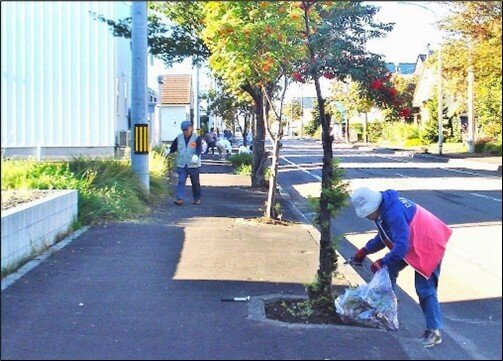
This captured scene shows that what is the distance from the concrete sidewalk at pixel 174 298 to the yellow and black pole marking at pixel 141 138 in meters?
2.41

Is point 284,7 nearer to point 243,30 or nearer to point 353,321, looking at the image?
point 243,30

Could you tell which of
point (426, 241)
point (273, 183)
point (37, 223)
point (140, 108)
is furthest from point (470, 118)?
point (140, 108)

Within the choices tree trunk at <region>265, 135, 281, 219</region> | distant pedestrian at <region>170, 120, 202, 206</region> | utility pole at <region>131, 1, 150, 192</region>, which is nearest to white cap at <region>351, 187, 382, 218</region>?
tree trunk at <region>265, 135, 281, 219</region>

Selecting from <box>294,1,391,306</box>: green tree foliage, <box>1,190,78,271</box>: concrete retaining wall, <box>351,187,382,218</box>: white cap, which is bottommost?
<box>1,190,78,271</box>: concrete retaining wall

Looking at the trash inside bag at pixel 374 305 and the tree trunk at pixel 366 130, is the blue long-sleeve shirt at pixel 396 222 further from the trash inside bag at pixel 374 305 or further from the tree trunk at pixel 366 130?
the tree trunk at pixel 366 130

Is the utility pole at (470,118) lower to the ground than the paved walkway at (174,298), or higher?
higher

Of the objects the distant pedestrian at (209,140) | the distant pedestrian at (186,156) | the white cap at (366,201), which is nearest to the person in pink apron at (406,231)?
the white cap at (366,201)

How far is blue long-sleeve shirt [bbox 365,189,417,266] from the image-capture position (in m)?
4.38

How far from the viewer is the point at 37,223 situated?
6859 mm

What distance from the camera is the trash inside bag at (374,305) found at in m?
4.70

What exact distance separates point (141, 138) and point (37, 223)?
5544mm

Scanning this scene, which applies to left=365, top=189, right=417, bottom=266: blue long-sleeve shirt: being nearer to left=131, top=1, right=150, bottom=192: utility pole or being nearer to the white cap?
the white cap

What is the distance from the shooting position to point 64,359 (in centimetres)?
348

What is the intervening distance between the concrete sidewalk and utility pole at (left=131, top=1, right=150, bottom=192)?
7.93 ft
